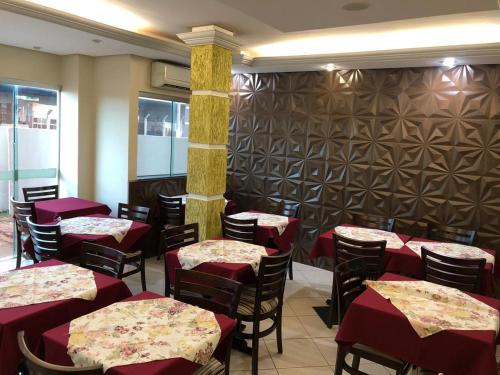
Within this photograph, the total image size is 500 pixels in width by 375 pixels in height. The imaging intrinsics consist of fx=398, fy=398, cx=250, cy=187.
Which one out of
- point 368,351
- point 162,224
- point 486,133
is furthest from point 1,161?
point 486,133

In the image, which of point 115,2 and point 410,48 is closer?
point 115,2

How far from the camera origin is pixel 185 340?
180cm

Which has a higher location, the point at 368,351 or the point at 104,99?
the point at 104,99

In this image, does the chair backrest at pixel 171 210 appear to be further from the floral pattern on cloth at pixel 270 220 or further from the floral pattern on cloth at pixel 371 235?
the floral pattern on cloth at pixel 371 235

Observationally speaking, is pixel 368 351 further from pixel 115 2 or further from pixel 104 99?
pixel 104 99

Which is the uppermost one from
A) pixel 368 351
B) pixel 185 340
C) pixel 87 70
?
Result: pixel 87 70

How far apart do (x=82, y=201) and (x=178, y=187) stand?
1.32 metres

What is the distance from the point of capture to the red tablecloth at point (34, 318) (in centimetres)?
188

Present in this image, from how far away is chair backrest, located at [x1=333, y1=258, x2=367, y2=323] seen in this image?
105 inches

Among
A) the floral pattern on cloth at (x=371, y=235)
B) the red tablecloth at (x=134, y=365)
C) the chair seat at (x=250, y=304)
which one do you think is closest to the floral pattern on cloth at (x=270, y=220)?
the floral pattern on cloth at (x=371, y=235)

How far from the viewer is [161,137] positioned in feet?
18.0

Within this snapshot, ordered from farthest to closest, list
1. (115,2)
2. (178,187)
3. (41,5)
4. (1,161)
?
(178,187) < (1,161) < (115,2) < (41,5)

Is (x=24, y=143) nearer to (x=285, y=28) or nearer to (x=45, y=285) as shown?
(x=45, y=285)

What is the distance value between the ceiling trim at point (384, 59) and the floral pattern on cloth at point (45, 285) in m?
3.36
